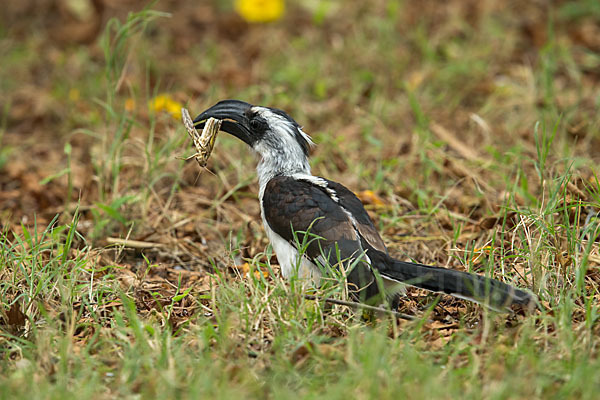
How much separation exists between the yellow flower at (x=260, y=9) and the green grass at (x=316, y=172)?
0.22 m

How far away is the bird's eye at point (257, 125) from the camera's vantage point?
185 inches

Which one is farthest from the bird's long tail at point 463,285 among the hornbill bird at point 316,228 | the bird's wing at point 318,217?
the bird's wing at point 318,217

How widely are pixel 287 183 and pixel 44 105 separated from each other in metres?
3.75

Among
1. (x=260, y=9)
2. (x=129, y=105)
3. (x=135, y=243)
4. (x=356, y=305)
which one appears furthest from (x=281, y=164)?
(x=260, y=9)

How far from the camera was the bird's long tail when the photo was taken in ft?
11.1

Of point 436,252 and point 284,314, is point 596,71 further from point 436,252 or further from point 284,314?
point 284,314

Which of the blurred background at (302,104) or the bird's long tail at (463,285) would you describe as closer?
the bird's long tail at (463,285)

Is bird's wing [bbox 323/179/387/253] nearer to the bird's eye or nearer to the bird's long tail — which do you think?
the bird's long tail

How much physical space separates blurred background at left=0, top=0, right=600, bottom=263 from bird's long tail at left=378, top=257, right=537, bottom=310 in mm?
939

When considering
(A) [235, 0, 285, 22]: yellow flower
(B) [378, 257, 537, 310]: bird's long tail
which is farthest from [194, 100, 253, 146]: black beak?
(A) [235, 0, 285, 22]: yellow flower

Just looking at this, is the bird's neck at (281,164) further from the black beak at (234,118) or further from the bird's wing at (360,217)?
the bird's wing at (360,217)

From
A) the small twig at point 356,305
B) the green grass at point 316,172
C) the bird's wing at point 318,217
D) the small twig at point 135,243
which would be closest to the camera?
the green grass at point 316,172

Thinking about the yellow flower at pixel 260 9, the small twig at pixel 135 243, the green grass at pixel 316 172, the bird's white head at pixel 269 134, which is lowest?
the small twig at pixel 135 243

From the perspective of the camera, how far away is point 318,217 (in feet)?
13.1
